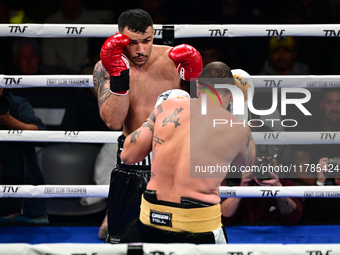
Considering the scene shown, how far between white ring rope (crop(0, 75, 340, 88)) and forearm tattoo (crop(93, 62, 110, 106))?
0.24m

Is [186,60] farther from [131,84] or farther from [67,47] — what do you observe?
[67,47]

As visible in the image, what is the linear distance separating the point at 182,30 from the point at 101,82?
0.68 metres

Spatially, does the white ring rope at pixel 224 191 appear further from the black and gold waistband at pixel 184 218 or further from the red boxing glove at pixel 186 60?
the red boxing glove at pixel 186 60

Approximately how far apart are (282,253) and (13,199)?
2.33m

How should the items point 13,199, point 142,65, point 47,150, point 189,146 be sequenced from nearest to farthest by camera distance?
point 189,146 < point 142,65 < point 13,199 < point 47,150

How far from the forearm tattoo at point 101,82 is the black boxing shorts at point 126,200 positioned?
0.43m

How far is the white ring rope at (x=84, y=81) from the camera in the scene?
2.56 m

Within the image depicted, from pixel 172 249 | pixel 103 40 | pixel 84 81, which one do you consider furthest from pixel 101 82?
pixel 103 40

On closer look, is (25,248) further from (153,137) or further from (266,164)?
(266,164)

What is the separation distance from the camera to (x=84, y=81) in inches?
101

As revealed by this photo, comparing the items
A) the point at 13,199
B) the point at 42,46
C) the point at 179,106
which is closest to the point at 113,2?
the point at 42,46

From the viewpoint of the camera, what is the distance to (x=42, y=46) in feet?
12.8

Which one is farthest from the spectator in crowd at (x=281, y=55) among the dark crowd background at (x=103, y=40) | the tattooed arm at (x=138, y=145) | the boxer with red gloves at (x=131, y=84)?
the tattooed arm at (x=138, y=145)

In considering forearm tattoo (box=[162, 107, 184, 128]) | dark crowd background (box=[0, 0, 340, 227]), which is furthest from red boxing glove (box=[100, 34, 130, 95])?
dark crowd background (box=[0, 0, 340, 227])
